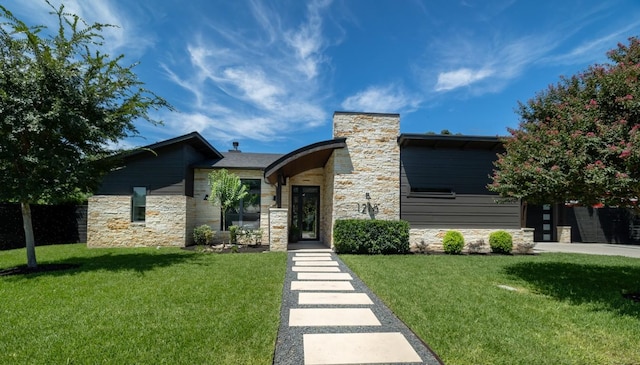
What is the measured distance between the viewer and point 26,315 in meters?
3.98

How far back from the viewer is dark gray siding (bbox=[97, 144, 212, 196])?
11.7 metres

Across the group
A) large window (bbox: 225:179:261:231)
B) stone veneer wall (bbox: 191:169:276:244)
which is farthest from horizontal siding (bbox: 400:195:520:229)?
large window (bbox: 225:179:261:231)

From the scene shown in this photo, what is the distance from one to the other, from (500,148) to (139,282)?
38.5 ft

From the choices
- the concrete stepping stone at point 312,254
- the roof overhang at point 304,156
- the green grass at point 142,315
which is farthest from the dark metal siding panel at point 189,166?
the concrete stepping stone at point 312,254

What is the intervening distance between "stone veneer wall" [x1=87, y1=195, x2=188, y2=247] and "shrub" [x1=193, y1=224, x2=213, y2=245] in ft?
1.43

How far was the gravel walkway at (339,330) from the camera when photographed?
2.88 metres

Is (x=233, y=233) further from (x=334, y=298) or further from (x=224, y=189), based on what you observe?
(x=334, y=298)

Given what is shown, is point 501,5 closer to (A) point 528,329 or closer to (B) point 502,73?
(B) point 502,73

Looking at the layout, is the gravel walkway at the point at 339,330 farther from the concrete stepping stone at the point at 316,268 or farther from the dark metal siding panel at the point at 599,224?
the dark metal siding panel at the point at 599,224

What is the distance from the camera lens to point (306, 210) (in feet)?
42.8

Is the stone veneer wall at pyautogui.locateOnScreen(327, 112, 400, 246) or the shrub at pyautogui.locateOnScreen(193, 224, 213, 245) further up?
the stone veneer wall at pyautogui.locateOnScreen(327, 112, 400, 246)

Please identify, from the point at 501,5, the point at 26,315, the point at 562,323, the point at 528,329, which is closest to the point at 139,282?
the point at 26,315

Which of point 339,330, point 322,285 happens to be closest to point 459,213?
point 322,285

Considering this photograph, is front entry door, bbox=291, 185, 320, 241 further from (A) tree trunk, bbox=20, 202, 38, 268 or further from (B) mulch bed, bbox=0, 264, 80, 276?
(A) tree trunk, bbox=20, 202, 38, 268
